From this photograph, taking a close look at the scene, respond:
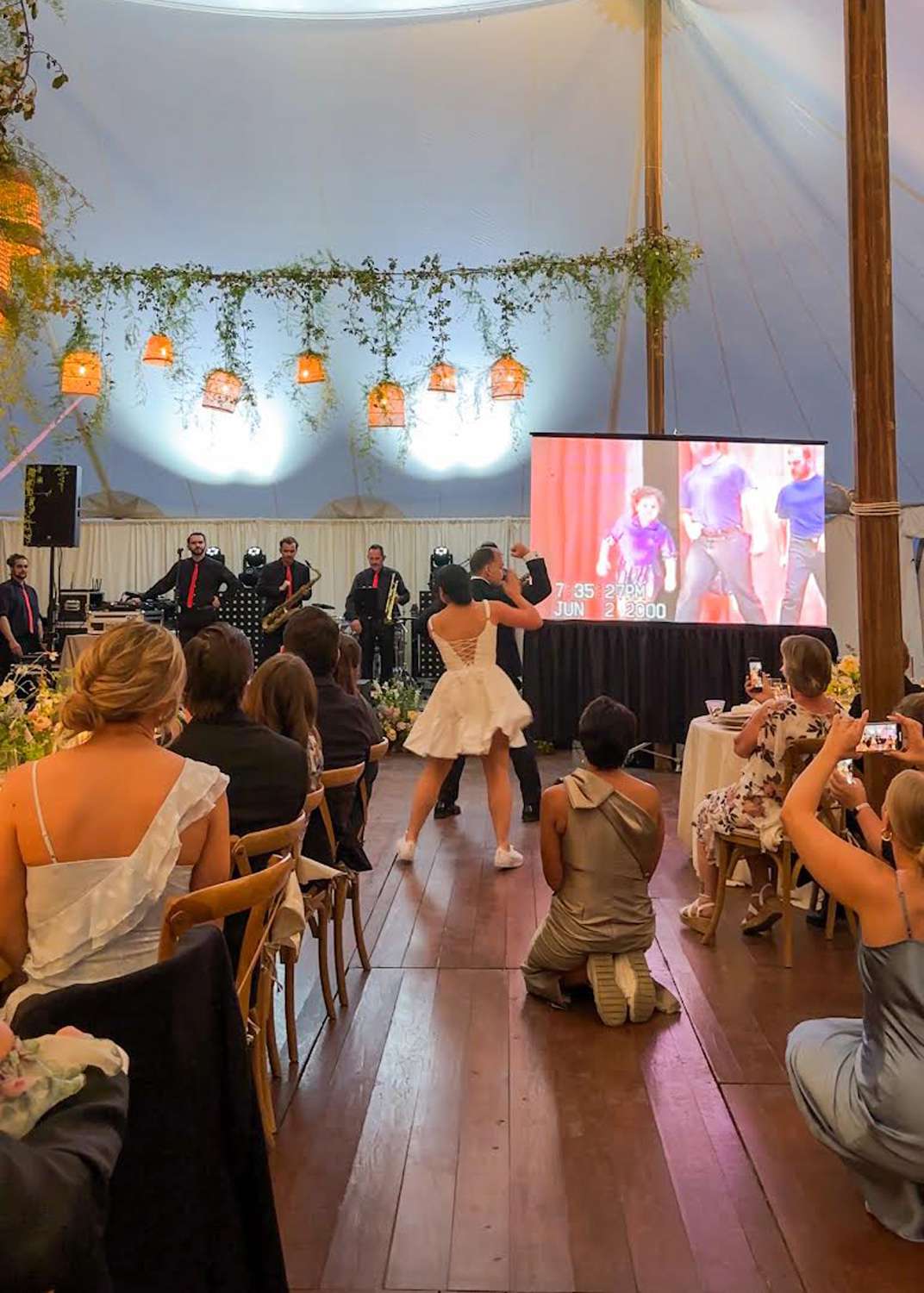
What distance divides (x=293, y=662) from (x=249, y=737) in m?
0.47

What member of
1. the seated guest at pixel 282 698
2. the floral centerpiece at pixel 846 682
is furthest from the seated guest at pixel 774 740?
the seated guest at pixel 282 698

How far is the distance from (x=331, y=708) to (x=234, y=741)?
1084 millimetres

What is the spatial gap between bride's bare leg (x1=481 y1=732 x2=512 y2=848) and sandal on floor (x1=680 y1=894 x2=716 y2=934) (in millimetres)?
1034

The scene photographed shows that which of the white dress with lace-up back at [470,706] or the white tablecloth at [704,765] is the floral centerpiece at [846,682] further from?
the white dress with lace-up back at [470,706]

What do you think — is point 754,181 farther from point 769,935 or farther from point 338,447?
point 769,935

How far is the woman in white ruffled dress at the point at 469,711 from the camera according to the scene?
4.84 metres

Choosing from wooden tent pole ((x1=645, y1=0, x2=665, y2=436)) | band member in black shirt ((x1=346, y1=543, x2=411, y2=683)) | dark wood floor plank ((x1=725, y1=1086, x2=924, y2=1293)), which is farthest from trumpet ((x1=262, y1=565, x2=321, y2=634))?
dark wood floor plank ((x1=725, y1=1086, x2=924, y2=1293))

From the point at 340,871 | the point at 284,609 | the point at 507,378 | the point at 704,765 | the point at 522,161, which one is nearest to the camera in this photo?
the point at 340,871

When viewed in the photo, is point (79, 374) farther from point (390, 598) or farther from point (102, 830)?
point (102, 830)

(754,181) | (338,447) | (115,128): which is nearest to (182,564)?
(338,447)

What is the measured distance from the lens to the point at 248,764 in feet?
8.09

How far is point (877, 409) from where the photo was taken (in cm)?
392

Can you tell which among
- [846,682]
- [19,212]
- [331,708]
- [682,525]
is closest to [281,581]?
[682,525]

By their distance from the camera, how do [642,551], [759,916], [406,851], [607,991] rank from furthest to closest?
[642,551], [406,851], [759,916], [607,991]
